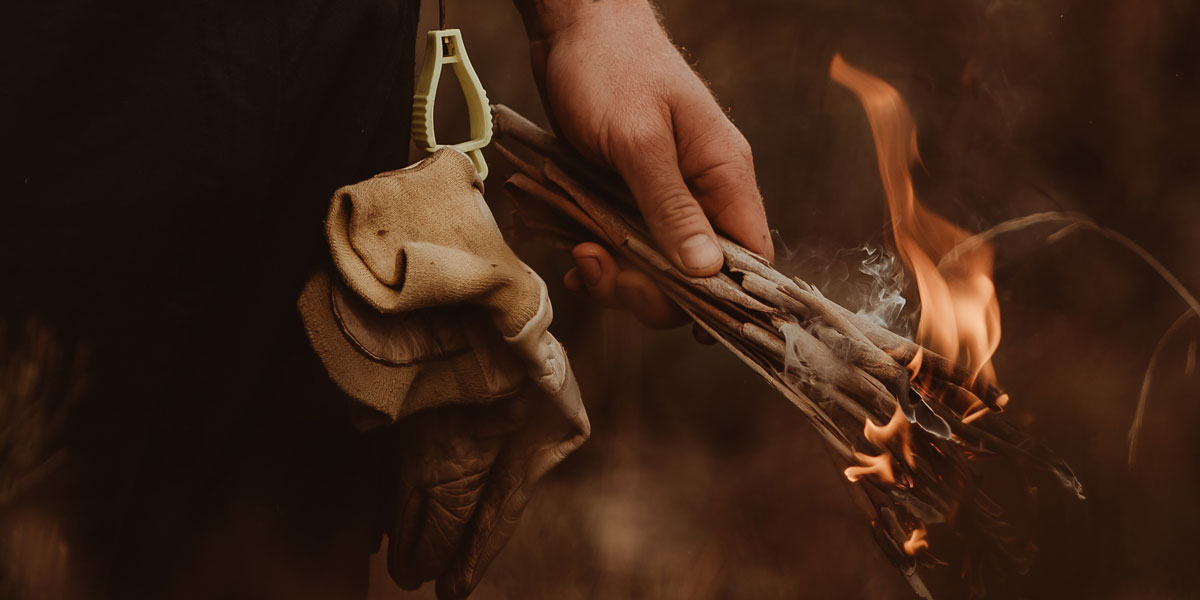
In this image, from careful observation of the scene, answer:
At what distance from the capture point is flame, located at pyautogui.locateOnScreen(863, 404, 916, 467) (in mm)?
666

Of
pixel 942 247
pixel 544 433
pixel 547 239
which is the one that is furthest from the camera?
pixel 942 247

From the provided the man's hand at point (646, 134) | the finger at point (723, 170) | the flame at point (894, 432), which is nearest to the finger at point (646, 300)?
the man's hand at point (646, 134)

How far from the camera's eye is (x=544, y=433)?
29.0 inches

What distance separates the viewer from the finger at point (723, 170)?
0.83 metres

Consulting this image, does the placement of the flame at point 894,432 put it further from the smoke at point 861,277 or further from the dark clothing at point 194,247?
the dark clothing at point 194,247

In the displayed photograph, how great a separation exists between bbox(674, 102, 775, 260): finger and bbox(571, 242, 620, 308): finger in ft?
0.42

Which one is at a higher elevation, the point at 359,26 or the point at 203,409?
the point at 359,26

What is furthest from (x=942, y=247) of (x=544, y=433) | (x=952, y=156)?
(x=544, y=433)

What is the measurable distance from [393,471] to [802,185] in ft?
2.28

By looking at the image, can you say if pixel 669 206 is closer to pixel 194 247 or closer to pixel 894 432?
pixel 894 432

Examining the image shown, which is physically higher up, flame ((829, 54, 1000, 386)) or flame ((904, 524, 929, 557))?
flame ((829, 54, 1000, 386))

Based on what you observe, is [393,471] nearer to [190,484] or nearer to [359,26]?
[190,484]

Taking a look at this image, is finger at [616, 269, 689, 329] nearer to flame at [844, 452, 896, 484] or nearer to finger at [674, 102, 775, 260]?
finger at [674, 102, 775, 260]

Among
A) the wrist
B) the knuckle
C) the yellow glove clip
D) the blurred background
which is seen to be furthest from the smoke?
the yellow glove clip
